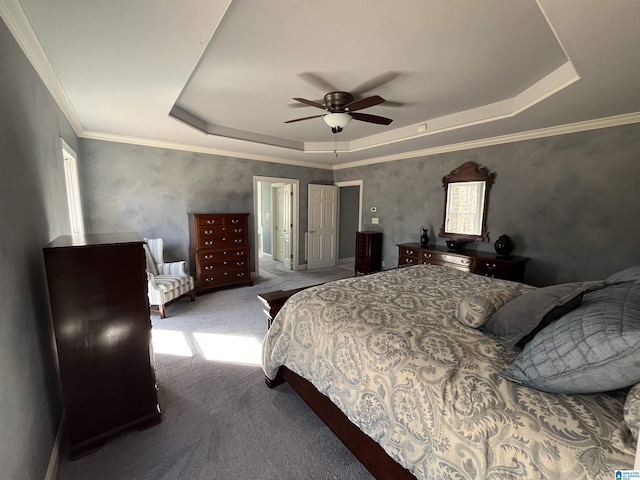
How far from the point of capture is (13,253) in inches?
49.1

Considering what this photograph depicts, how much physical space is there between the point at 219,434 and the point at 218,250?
10.2 feet

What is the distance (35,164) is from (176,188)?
2826 millimetres

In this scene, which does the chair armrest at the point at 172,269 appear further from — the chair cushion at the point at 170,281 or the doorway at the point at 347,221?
the doorway at the point at 347,221

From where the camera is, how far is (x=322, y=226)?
20.5 feet

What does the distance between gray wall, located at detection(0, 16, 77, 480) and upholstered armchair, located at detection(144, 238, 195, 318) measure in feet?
5.06

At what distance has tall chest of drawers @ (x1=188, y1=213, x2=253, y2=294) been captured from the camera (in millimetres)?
4270

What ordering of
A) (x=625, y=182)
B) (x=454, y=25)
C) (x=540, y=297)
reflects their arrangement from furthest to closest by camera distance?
(x=625, y=182) < (x=454, y=25) < (x=540, y=297)

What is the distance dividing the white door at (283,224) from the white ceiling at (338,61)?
8.20 feet

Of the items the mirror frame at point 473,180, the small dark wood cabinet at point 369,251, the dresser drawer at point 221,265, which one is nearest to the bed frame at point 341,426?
the dresser drawer at point 221,265

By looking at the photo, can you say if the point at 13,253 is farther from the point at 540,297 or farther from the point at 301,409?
the point at 540,297

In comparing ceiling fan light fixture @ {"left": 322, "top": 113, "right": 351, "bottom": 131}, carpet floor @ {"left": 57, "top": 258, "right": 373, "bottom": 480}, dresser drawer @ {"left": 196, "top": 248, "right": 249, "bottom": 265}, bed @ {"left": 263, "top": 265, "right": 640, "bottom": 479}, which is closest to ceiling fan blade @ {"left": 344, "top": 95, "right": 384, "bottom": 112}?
ceiling fan light fixture @ {"left": 322, "top": 113, "right": 351, "bottom": 131}

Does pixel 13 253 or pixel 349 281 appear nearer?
pixel 13 253

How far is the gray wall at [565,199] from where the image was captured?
2875 mm

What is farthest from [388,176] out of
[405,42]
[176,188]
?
[176,188]
